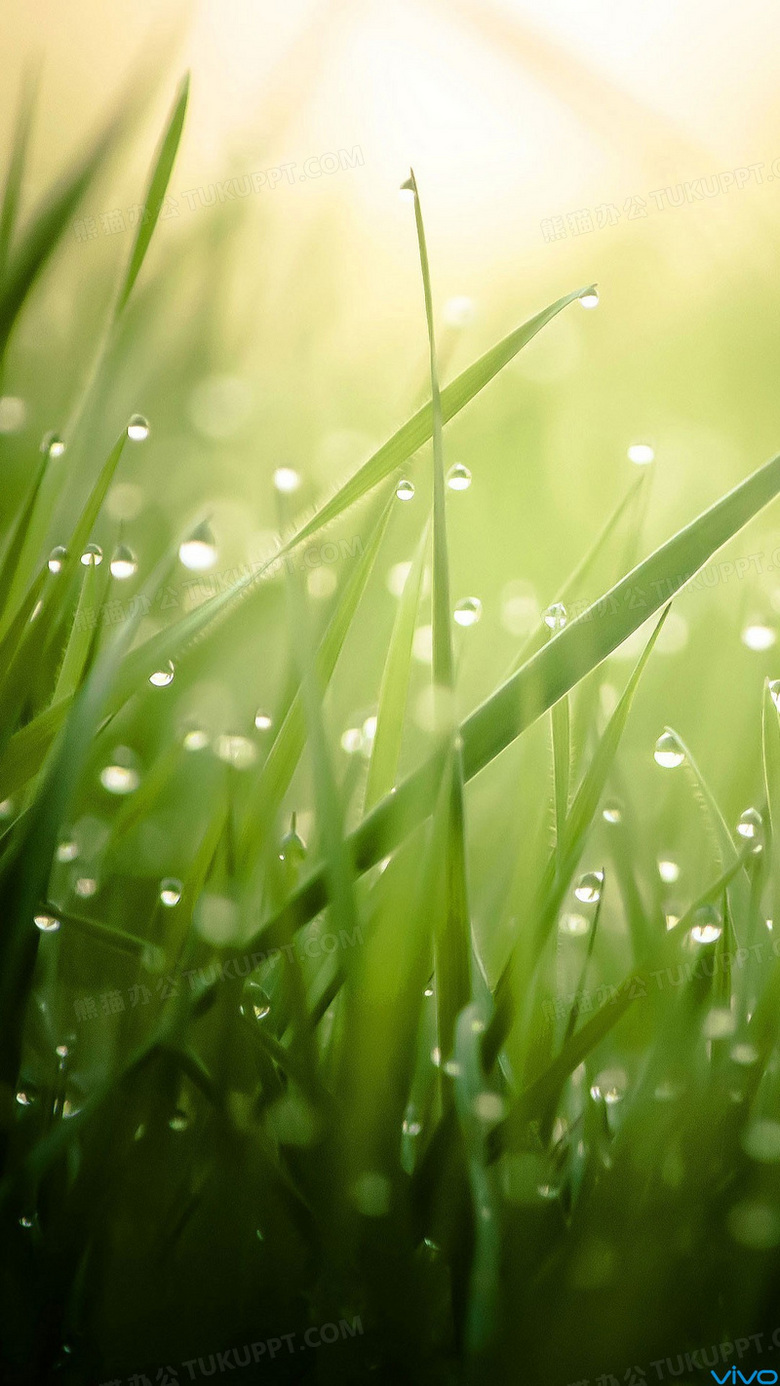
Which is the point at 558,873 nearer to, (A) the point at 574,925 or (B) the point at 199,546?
(A) the point at 574,925

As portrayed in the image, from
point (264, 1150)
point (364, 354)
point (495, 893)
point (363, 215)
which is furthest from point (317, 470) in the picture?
point (264, 1150)

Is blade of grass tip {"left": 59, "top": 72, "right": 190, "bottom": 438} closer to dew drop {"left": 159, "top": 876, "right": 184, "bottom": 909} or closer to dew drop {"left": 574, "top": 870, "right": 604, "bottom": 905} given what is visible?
dew drop {"left": 159, "top": 876, "right": 184, "bottom": 909}

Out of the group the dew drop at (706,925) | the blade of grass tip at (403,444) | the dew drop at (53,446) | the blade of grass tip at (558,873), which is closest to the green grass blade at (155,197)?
the dew drop at (53,446)

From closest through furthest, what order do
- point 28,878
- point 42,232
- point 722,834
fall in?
point 28,878
point 722,834
point 42,232

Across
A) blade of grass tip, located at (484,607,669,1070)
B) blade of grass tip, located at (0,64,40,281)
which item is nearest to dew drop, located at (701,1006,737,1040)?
blade of grass tip, located at (484,607,669,1070)

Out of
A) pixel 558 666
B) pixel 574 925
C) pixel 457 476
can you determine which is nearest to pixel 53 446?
pixel 457 476

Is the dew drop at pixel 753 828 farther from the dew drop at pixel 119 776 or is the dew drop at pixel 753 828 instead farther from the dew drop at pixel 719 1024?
the dew drop at pixel 119 776

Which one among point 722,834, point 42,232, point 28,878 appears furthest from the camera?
point 42,232
